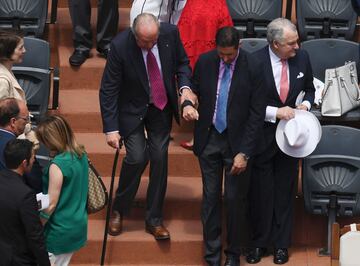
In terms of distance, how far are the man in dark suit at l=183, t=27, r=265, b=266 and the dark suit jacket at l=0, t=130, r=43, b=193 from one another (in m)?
1.15

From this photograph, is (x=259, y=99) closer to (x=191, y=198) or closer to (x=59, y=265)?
(x=191, y=198)

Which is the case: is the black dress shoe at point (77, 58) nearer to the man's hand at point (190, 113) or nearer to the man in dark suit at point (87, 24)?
the man in dark suit at point (87, 24)

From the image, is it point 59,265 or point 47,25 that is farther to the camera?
point 47,25

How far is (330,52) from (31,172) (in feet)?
10.1

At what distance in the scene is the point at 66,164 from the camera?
715 cm

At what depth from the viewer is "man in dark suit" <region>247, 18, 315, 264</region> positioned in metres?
8.23

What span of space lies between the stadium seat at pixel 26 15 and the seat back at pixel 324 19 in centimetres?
221

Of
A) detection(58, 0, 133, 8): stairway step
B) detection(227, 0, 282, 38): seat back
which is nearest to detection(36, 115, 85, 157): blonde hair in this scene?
detection(227, 0, 282, 38): seat back

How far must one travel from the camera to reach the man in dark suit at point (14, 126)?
7.23 meters

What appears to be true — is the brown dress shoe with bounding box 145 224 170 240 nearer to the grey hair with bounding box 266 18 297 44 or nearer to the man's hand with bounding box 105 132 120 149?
the man's hand with bounding box 105 132 120 149

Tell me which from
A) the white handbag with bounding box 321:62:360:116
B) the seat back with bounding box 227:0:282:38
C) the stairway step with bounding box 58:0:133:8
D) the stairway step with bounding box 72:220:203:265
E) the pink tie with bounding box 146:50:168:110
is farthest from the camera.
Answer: the stairway step with bounding box 58:0:133:8

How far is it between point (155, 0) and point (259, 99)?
1.45 m

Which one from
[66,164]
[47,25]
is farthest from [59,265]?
[47,25]

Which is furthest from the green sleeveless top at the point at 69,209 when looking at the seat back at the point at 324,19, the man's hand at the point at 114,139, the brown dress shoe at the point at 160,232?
the seat back at the point at 324,19
